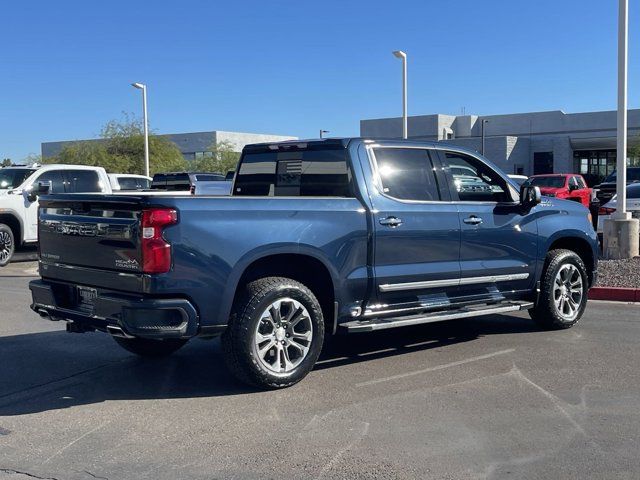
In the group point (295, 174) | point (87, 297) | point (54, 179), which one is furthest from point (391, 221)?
point (54, 179)

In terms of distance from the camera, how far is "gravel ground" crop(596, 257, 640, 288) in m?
11.2

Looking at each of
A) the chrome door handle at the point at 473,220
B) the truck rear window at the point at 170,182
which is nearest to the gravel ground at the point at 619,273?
the chrome door handle at the point at 473,220

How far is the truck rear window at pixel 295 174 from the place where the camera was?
6734 mm

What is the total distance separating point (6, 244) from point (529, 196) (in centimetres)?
1139

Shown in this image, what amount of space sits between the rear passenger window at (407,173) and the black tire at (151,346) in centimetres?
245

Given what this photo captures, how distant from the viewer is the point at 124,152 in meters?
46.0

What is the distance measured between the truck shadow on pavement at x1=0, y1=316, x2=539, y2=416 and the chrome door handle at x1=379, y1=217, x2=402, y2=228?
1.37 metres

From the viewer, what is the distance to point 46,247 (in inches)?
→ 250

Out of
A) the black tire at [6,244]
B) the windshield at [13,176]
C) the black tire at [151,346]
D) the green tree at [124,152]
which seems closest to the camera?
the black tire at [151,346]

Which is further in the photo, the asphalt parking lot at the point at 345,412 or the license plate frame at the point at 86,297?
the license plate frame at the point at 86,297

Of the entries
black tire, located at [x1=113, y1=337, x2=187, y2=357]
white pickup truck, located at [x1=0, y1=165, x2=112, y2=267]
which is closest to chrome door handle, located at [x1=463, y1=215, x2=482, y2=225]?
black tire, located at [x1=113, y1=337, x2=187, y2=357]

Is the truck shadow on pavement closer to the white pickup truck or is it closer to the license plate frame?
the license plate frame

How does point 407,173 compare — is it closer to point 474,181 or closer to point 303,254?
point 474,181

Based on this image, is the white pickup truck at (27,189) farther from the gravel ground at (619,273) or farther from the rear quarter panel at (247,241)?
the gravel ground at (619,273)
